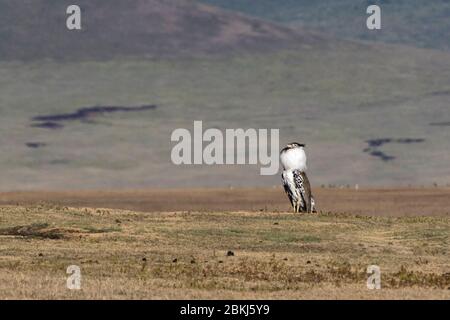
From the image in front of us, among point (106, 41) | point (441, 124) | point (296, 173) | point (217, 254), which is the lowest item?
point (217, 254)

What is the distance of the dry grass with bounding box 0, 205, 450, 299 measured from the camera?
2948cm

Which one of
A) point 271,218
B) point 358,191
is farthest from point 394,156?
point 271,218

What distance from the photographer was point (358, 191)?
86.2 metres

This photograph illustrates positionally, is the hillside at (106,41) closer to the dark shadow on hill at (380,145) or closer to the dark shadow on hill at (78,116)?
the dark shadow on hill at (78,116)

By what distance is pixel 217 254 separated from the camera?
38.1m

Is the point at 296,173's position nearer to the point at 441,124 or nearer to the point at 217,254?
the point at 217,254

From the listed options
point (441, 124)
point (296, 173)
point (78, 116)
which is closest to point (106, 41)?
point (78, 116)

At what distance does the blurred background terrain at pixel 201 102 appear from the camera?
419 ft

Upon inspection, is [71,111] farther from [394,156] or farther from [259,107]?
[394,156]

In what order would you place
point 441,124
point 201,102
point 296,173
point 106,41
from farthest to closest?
point 106,41
point 201,102
point 441,124
point 296,173

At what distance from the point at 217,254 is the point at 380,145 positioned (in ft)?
328

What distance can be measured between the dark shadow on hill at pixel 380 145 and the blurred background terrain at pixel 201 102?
0.58ft

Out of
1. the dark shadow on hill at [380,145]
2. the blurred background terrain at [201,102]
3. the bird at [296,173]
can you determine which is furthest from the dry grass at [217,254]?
the dark shadow on hill at [380,145]
